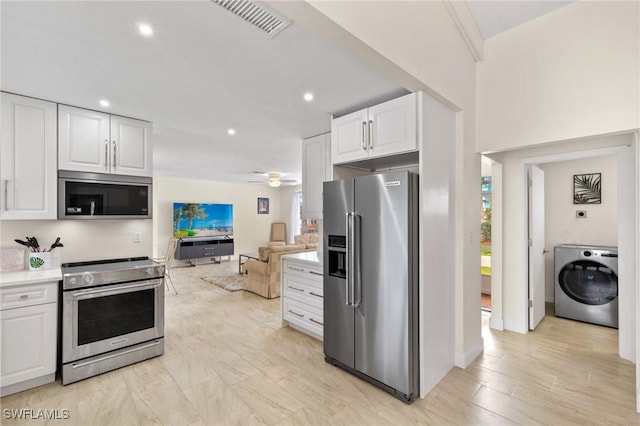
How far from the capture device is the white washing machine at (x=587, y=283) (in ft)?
12.0

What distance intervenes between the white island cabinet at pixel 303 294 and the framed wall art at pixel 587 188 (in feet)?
12.7

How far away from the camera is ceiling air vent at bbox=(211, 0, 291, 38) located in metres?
1.58

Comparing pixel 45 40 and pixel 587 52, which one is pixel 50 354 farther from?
pixel 587 52

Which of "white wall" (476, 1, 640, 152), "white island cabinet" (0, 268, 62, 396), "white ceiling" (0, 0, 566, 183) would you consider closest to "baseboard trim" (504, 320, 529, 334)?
"white wall" (476, 1, 640, 152)

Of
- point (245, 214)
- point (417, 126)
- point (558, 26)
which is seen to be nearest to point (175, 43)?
point (417, 126)

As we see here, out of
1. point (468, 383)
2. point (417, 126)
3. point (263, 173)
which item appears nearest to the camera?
point (417, 126)

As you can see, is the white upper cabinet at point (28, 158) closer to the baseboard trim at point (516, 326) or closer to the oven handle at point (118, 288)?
the oven handle at point (118, 288)

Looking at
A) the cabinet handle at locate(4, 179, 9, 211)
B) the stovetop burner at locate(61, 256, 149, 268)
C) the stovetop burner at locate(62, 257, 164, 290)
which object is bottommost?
the stovetop burner at locate(62, 257, 164, 290)

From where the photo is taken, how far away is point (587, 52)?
2.45m

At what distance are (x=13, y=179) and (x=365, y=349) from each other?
11.3 ft

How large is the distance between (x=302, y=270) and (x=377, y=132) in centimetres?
184

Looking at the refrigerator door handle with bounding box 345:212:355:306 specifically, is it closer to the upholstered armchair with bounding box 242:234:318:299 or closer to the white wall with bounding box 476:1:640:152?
the white wall with bounding box 476:1:640:152

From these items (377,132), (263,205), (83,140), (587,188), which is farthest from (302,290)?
(263,205)

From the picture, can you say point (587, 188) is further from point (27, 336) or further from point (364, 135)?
point (27, 336)
